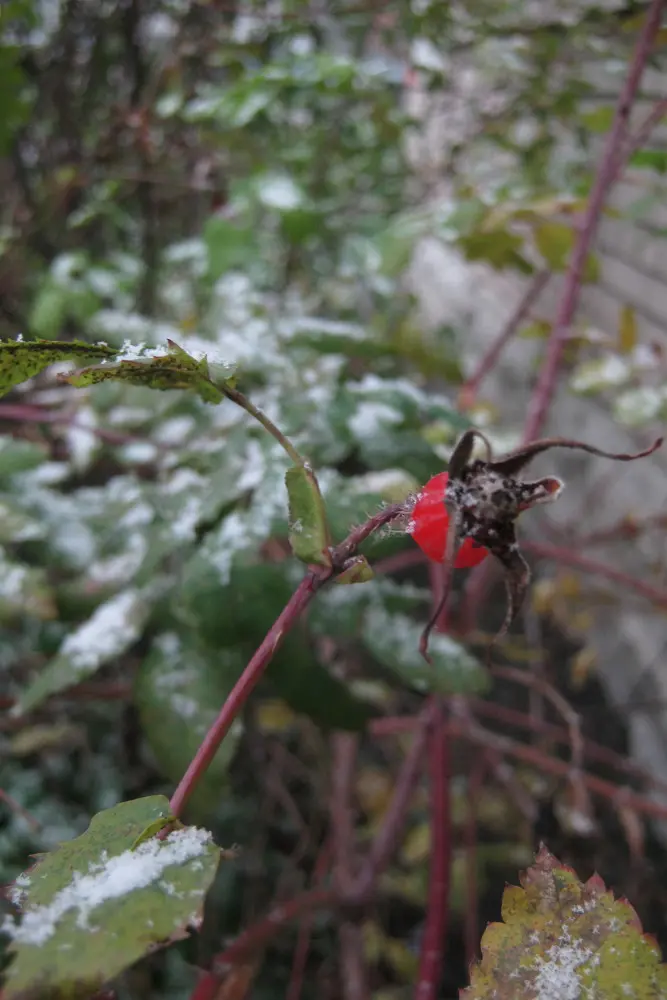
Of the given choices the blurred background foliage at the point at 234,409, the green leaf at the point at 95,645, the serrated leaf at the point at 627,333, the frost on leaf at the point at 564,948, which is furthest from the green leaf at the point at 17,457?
the serrated leaf at the point at 627,333

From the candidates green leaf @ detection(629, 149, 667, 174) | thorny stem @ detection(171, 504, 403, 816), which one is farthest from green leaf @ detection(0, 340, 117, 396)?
green leaf @ detection(629, 149, 667, 174)

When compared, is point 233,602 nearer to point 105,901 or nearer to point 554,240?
point 105,901

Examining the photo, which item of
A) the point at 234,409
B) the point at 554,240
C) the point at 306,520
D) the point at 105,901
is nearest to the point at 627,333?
the point at 554,240

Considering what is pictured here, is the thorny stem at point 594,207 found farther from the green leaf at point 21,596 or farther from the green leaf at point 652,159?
the green leaf at point 21,596

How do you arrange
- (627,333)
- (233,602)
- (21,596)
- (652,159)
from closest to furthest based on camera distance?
(233,602) < (21,596) < (652,159) < (627,333)

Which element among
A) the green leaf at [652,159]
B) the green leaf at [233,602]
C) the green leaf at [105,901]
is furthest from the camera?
the green leaf at [652,159]

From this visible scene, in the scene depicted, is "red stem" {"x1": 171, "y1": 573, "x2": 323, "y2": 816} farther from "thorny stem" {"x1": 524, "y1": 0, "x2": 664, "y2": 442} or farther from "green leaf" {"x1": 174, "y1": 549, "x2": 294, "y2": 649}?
"thorny stem" {"x1": 524, "y1": 0, "x2": 664, "y2": 442}
